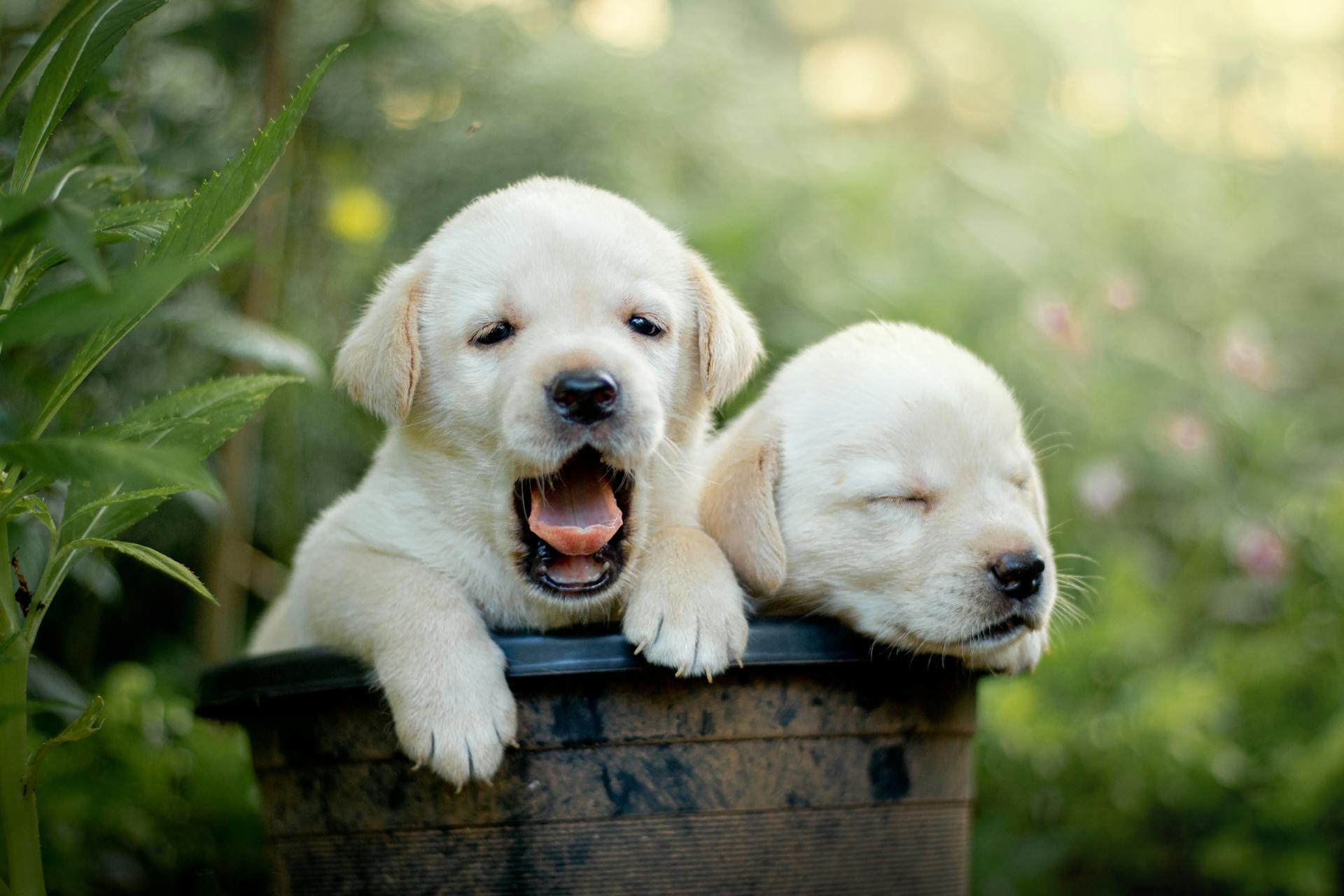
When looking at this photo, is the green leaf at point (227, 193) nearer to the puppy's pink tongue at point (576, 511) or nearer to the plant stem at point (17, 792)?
the plant stem at point (17, 792)

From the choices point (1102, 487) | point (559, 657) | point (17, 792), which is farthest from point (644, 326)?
point (1102, 487)

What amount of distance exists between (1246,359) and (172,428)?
12.1ft

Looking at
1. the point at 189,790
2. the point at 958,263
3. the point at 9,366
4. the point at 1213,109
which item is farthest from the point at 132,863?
the point at 1213,109

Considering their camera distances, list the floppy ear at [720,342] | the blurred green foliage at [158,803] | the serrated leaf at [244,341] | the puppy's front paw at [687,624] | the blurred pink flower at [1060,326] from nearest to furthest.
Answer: the puppy's front paw at [687,624] → the floppy ear at [720,342] → the serrated leaf at [244,341] → the blurred green foliage at [158,803] → the blurred pink flower at [1060,326]

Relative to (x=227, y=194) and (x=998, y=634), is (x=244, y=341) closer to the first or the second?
(x=227, y=194)

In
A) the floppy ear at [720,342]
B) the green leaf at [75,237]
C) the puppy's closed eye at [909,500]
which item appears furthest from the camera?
the floppy ear at [720,342]

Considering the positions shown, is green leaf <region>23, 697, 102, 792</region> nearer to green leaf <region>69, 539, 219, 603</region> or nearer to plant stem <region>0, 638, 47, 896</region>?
plant stem <region>0, 638, 47, 896</region>

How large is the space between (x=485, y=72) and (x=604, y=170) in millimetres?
805

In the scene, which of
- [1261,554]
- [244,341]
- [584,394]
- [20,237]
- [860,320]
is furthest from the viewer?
[860,320]

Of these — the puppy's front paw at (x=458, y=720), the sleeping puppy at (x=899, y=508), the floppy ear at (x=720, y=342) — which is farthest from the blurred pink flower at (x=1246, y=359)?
the puppy's front paw at (x=458, y=720)

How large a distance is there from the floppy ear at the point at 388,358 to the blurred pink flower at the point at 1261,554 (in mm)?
3128

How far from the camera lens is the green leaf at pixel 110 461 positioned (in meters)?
1.40

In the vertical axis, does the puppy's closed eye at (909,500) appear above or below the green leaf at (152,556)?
below

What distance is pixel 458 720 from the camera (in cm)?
194
